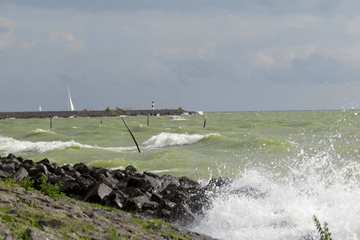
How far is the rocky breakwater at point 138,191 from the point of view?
28.0 feet

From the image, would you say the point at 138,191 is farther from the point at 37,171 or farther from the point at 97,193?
the point at 37,171

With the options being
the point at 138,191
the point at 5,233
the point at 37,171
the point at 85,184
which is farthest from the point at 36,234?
the point at 37,171

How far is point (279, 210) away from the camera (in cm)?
874

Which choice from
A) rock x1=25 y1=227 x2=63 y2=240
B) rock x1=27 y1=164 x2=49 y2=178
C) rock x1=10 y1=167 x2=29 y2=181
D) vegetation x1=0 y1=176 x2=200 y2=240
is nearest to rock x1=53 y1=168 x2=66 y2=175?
rock x1=27 y1=164 x2=49 y2=178

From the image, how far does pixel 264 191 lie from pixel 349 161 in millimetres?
8791

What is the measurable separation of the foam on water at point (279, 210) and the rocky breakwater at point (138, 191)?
0.48 metres

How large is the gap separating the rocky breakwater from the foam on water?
0.48m

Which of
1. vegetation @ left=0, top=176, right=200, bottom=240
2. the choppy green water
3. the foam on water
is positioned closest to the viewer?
vegetation @ left=0, top=176, right=200, bottom=240

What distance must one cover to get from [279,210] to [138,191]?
3663 mm

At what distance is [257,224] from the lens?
8078 mm

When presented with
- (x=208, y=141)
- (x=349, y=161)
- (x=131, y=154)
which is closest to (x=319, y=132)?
(x=208, y=141)

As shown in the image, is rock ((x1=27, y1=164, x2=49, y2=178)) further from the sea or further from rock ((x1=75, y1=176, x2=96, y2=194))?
the sea

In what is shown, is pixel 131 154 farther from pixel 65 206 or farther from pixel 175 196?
pixel 65 206

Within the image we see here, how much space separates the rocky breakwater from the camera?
8.53 metres
